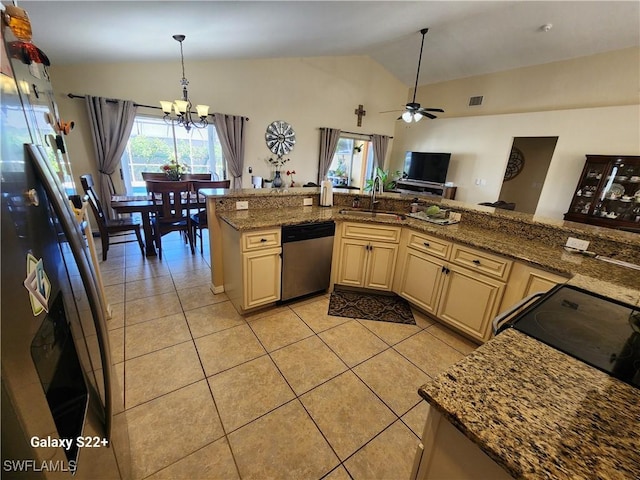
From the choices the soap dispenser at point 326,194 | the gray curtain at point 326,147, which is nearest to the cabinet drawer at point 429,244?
the soap dispenser at point 326,194

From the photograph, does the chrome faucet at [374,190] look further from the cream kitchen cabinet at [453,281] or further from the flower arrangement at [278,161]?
the flower arrangement at [278,161]

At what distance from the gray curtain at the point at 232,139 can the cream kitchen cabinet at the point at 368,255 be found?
332cm

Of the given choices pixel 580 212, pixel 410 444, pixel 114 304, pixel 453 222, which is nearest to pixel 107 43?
pixel 114 304

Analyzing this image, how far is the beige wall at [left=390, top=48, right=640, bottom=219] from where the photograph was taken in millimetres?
4004

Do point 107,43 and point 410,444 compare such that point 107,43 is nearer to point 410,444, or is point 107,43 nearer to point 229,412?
point 229,412

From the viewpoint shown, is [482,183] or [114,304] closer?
[114,304]

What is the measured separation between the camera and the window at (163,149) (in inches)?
173

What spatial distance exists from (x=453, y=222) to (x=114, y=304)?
3.28 metres

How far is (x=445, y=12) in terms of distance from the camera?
379 centimetres

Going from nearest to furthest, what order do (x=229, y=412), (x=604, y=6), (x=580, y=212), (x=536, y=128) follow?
(x=229, y=412), (x=604, y=6), (x=580, y=212), (x=536, y=128)

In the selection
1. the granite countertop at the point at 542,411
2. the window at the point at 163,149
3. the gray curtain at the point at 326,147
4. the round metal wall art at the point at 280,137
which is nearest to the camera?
the granite countertop at the point at 542,411

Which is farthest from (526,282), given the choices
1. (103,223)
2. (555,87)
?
(555,87)

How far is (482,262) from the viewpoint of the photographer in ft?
6.62

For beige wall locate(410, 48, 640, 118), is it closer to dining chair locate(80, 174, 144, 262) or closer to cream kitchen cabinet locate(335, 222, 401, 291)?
cream kitchen cabinet locate(335, 222, 401, 291)
